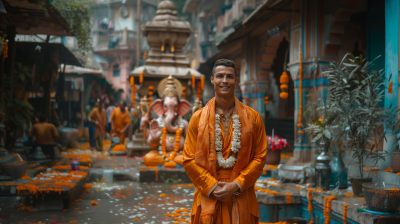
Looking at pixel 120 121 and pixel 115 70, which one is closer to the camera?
pixel 120 121

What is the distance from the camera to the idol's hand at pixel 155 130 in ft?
29.5

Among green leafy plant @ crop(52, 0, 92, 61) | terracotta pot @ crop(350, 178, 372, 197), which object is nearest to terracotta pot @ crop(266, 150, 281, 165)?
terracotta pot @ crop(350, 178, 372, 197)

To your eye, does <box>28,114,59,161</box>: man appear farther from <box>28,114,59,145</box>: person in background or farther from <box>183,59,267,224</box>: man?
<box>183,59,267,224</box>: man

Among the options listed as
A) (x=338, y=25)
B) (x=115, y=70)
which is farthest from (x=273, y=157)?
(x=115, y=70)

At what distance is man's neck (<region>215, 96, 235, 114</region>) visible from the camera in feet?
11.1

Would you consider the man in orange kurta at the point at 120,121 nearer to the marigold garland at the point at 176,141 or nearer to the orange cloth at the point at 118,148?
the orange cloth at the point at 118,148

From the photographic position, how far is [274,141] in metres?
8.95

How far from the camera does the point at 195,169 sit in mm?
3197

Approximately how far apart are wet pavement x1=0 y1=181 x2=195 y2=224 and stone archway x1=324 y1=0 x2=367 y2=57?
443cm

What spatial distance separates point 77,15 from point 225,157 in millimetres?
9103

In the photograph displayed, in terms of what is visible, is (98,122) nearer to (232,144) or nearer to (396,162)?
(396,162)

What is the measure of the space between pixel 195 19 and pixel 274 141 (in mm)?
22144

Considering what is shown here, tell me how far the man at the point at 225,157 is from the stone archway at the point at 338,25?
5.16m

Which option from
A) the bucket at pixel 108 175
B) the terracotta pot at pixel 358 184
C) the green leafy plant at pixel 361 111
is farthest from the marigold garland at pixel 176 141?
the terracotta pot at pixel 358 184
